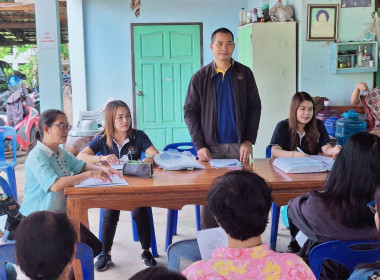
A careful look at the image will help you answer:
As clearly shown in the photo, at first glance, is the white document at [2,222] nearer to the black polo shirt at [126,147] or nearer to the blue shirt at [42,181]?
the blue shirt at [42,181]

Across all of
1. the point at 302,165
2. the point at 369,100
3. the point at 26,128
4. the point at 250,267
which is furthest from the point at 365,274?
the point at 26,128

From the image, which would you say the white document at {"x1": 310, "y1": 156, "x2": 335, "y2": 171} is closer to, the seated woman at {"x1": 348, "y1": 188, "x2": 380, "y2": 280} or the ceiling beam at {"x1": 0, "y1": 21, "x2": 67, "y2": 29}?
the seated woman at {"x1": 348, "y1": 188, "x2": 380, "y2": 280}

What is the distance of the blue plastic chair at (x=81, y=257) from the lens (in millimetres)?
1745

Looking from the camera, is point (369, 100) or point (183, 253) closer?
point (183, 253)

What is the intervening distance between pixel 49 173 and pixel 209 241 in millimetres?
1124

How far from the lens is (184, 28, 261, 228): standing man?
10.8ft

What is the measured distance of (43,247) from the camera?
126 cm

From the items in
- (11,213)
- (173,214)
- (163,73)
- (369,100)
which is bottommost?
(173,214)

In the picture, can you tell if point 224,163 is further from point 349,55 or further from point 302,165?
point 349,55

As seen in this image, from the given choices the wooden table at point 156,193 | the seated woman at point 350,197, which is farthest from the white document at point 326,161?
the seated woman at point 350,197

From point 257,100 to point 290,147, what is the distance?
1.37 feet

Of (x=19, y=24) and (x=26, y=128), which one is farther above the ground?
(x=19, y=24)

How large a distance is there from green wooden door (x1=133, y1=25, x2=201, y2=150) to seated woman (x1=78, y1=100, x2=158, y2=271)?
3983 mm

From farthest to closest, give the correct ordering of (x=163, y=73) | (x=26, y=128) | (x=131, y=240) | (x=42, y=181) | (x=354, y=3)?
(x=26, y=128)
(x=163, y=73)
(x=354, y=3)
(x=131, y=240)
(x=42, y=181)
